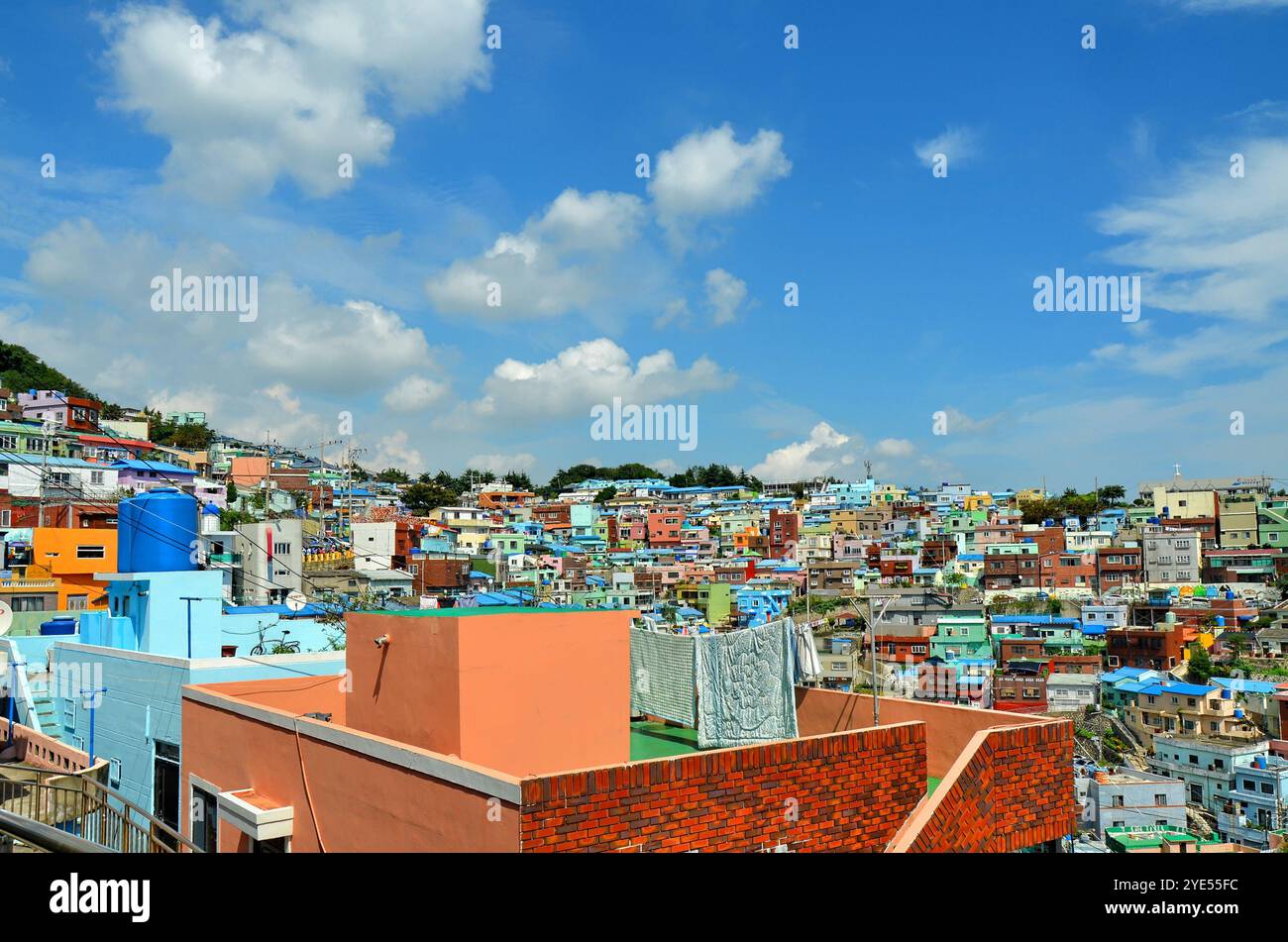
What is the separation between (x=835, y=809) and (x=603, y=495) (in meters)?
97.3

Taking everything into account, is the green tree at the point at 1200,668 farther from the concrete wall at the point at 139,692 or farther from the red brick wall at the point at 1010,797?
the concrete wall at the point at 139,692

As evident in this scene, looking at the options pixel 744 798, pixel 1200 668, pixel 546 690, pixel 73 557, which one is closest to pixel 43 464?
pixel 73 557

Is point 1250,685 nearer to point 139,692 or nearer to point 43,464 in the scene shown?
point 139,692

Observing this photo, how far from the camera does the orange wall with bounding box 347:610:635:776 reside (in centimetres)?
675

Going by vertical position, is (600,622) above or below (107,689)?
above

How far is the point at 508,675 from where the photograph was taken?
22.8ft

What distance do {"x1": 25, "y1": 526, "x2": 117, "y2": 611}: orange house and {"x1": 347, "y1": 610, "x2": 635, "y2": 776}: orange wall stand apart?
82.6 ft

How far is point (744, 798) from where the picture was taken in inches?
250

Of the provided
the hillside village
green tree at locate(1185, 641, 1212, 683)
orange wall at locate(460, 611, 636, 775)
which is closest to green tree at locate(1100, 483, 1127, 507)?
the hillside village
